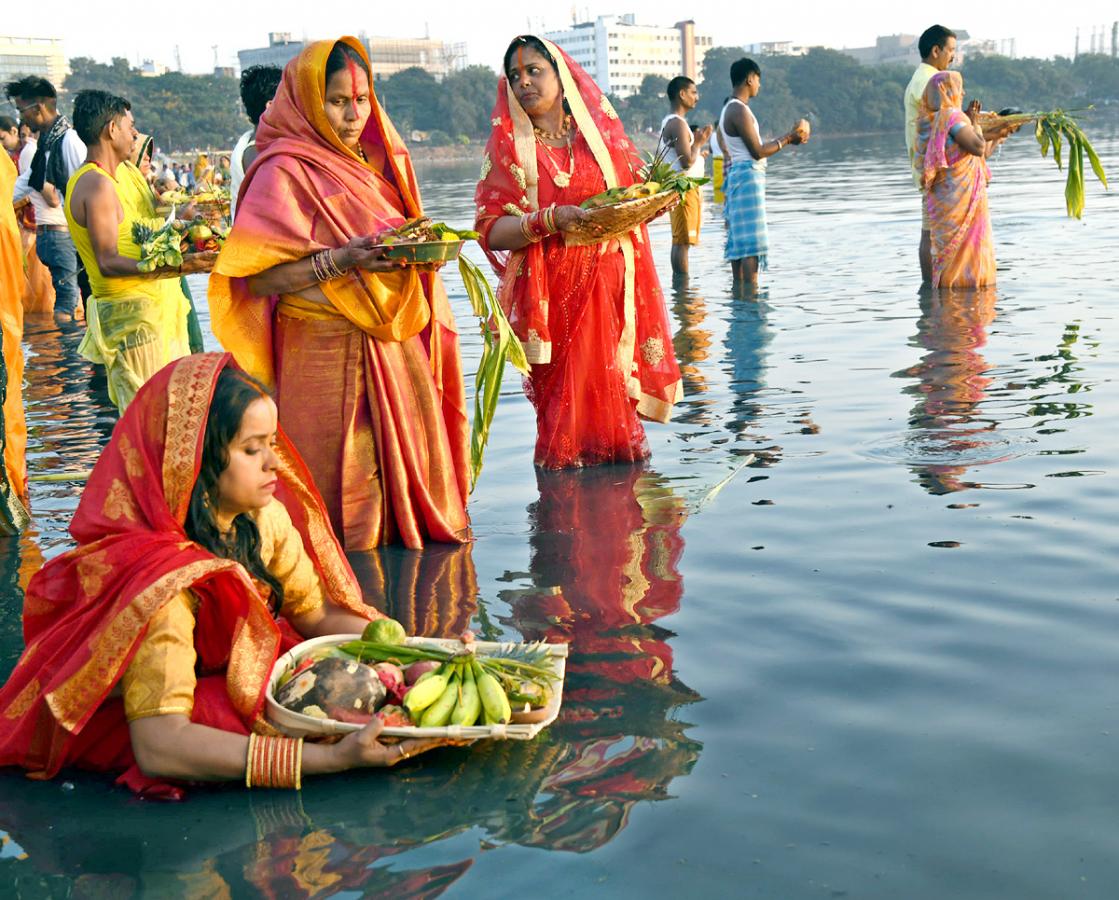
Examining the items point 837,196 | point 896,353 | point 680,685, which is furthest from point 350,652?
point 837,196

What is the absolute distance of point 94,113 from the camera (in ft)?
20.5

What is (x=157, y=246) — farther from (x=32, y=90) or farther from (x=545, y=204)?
(x=32, y=90)

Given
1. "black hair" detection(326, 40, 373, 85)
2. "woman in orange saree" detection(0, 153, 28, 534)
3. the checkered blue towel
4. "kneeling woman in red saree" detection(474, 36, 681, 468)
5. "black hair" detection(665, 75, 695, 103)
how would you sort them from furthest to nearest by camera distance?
"black hair" detection(665, 75, 695, 103), the checkered blue towel, "kneeling woman in red saree" detection(474, 36, 681, 468), "woman in orange saree" detection(0, 153, 28, 534), "black hair" detection(326, 40, 373, 85)

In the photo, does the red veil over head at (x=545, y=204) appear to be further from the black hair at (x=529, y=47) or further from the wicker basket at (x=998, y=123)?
the wicker basket at (x=998, y=123)

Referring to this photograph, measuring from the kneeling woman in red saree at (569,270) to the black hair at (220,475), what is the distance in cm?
256

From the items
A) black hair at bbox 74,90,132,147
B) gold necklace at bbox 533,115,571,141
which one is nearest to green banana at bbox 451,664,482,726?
gold necklace at bbox 533,115,571,141

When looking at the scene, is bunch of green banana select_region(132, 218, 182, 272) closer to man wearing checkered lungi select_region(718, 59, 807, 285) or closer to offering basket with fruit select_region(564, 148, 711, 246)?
offering basket with fruit select_region(564, 148, 711, 246)

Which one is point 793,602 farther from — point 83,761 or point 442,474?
point 83,761

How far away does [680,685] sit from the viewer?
383 cm

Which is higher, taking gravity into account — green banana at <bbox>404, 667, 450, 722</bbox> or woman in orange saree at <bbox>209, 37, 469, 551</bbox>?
woman in orange saree at <bbox>209, 37, 469, 551</bbox>

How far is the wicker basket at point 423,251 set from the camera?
475 cm

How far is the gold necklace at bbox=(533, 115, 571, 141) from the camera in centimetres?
600

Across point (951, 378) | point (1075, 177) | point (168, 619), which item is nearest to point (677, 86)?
point (1075, 177)

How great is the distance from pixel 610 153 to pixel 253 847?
3758mm
